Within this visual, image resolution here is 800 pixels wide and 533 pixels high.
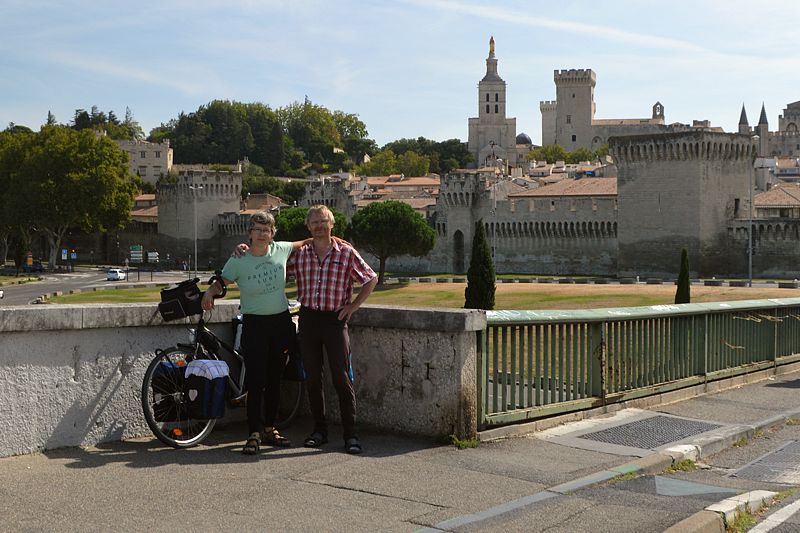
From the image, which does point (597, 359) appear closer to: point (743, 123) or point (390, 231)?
point (390, 231)

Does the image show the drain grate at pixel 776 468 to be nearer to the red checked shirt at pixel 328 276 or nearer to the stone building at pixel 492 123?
the red checked shirt at pixel 328 276

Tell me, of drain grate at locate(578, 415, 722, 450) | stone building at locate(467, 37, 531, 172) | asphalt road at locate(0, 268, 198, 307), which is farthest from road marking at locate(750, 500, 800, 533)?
stone building at locate(467, 37, 531, 172)

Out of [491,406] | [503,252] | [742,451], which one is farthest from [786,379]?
[503,252]

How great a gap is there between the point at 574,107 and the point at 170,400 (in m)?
140

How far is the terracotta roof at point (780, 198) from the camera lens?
68.0m

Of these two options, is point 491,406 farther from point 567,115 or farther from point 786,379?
point 567,115

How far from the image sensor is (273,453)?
7.20 metres

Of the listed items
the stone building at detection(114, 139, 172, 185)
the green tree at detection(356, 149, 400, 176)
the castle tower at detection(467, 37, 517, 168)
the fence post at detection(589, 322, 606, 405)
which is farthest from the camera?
the castle tower at detection(467, 37, 517, 168)

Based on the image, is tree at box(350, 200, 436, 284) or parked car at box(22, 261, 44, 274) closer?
tree at box(350, 200, 436, 284)

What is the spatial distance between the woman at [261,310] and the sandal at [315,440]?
0.47 feet

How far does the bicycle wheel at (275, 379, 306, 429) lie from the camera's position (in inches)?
327

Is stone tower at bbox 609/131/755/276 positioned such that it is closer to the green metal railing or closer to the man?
the green metal railing

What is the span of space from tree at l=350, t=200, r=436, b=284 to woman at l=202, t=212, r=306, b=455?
56.4m

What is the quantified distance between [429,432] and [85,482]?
104 inches
